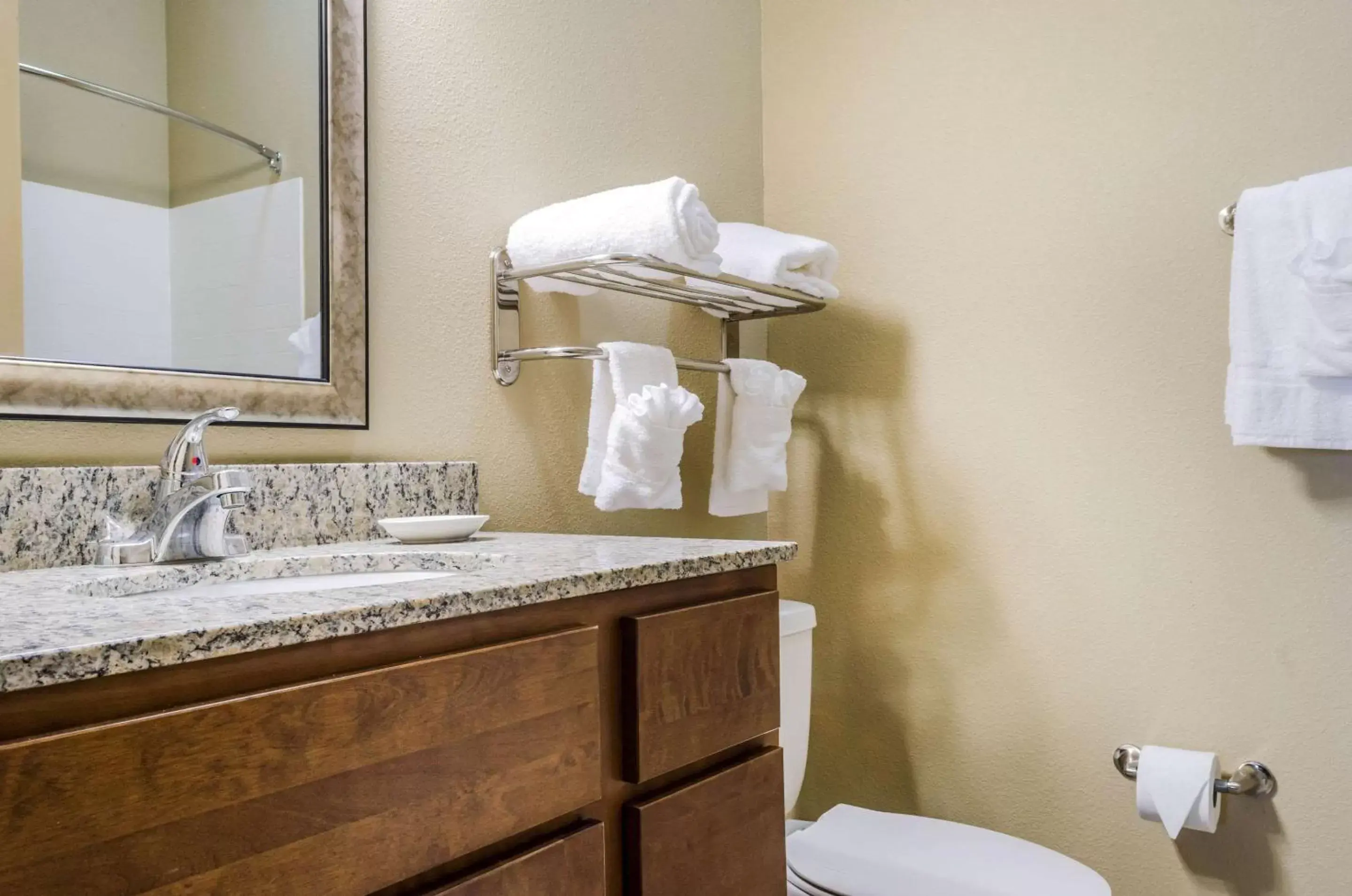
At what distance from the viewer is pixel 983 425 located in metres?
1.73

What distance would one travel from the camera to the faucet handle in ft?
3.28

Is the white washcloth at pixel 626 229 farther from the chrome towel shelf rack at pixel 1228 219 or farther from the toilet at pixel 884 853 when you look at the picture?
the chrome towel shelf rack at pixel 1228 219

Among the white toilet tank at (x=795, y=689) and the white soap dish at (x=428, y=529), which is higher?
the white soap dish at (x=428, y=529)

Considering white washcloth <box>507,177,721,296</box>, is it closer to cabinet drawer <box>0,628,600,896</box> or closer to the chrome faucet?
the chrome faucet

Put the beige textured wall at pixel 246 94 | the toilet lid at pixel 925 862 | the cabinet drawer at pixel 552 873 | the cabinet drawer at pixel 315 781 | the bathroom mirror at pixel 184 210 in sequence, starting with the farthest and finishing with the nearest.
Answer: the toilet lid at pixel 925 862 → the beige textured wall at pixel 246 94 → the bathroom mirror at pixel 184 210 → the cabinet drawer at pixel 552 873 → the cabinet drawer at pixel 315 781

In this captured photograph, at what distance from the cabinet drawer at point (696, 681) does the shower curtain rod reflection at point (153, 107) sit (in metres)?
0.75

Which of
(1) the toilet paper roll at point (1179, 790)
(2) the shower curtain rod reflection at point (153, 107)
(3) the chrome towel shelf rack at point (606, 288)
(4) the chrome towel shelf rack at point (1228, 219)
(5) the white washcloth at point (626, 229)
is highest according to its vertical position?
(2) the shower curtain rod reflection at point (153, 107)

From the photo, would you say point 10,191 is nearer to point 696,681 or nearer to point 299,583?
point 299,583

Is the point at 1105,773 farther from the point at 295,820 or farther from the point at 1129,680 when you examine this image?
the point at 295,820

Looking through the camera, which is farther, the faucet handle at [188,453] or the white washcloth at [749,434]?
the white washcloth at [749,434]

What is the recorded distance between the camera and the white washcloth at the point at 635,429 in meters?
1.34

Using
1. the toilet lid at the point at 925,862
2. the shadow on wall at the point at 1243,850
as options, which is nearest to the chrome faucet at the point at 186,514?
the toilet lid at the point at 925,862

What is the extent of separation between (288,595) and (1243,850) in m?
1.46

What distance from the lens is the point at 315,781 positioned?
24.6 inches
